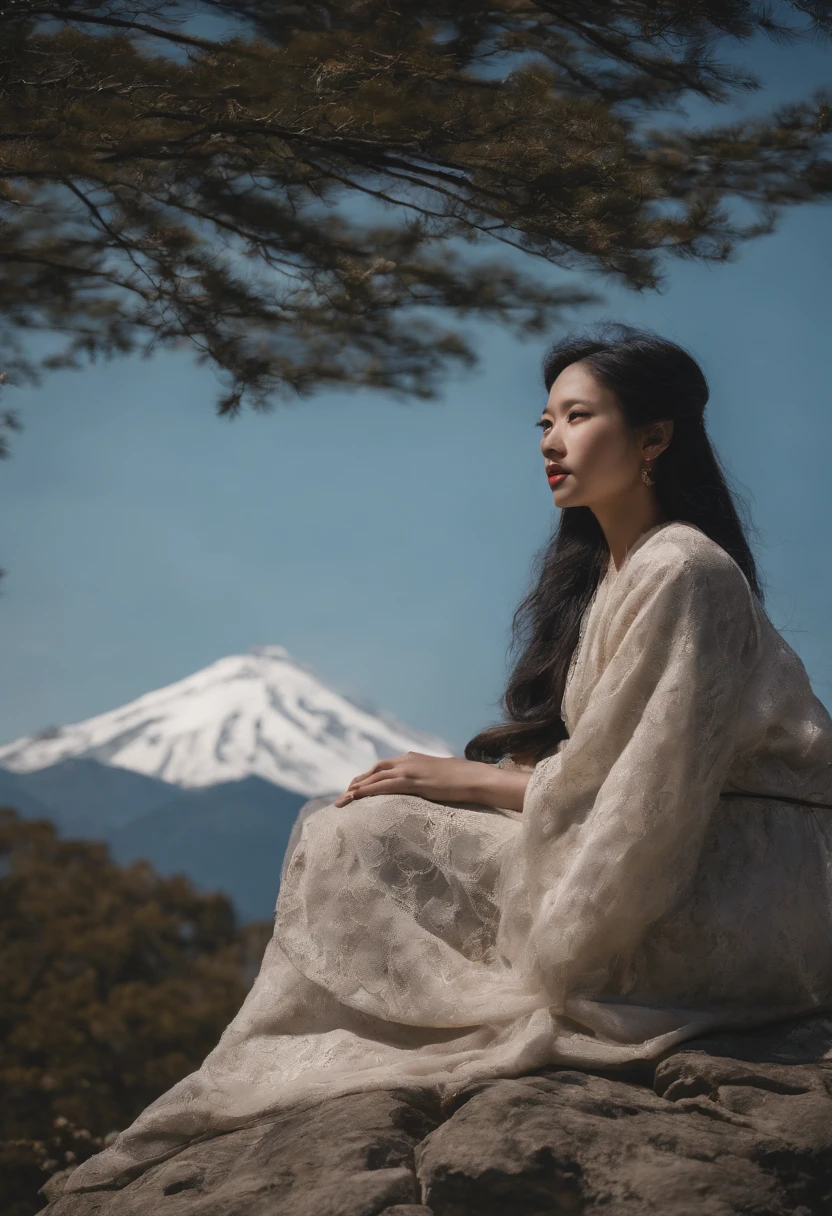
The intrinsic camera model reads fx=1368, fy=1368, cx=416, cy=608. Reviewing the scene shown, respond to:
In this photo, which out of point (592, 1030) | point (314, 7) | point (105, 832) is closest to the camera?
point (592, 1030)

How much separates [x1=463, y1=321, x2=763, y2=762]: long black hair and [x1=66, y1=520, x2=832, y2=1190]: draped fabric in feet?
0.86

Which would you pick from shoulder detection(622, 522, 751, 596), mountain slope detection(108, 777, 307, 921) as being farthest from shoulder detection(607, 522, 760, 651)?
mountain slope detection(108, 777, 307, 921)

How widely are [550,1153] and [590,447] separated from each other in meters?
1.26

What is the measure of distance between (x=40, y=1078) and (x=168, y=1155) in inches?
192

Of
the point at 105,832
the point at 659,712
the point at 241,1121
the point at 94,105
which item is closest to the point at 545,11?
the point at 94,105

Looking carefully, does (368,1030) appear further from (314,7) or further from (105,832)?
(105,832)

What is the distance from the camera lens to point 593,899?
2.20 metres

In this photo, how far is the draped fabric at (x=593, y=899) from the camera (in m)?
2.22

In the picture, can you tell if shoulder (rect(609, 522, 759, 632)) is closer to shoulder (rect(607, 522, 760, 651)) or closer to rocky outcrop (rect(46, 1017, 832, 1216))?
shoulder (rect(607, 522, 760, 651))

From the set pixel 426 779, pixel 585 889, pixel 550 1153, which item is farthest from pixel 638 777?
pixel 550 1153

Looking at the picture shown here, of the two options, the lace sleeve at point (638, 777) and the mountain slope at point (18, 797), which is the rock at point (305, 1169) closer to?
the lace sleeve at point (638, 777)

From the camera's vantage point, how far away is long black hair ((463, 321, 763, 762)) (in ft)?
8.73

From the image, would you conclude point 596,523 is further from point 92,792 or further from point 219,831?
point 92,792

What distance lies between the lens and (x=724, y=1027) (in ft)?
7.59
